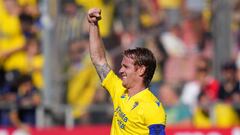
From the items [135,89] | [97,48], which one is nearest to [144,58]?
[135,89]

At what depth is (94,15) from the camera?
284 inches

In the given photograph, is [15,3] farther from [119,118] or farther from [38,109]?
[119,118]

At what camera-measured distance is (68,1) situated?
514 inches

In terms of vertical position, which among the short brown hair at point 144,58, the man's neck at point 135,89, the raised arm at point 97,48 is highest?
the raised arm at point 97,48

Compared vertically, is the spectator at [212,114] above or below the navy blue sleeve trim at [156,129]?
above

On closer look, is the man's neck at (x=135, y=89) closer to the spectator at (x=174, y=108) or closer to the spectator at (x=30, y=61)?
the spectator at (x=174, y=108)

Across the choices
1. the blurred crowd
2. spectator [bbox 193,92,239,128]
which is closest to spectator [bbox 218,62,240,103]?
the blurred crowd

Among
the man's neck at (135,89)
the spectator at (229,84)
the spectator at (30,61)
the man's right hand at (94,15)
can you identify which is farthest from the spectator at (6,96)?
the man's neck at (135,89)

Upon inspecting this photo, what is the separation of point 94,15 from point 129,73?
59cm

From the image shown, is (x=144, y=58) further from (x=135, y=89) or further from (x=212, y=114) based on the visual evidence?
(x=212, y=114)

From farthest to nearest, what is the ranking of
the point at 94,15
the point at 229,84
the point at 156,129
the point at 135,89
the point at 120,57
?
1. the point at 120,57
2. the point at 229,84
3. the point at 94,15
4. the point at 135,89
5. the point at 156,129

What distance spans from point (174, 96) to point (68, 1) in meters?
2.10

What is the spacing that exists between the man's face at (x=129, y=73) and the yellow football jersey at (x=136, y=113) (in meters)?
0.12

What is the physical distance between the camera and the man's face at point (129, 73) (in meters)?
7.00
